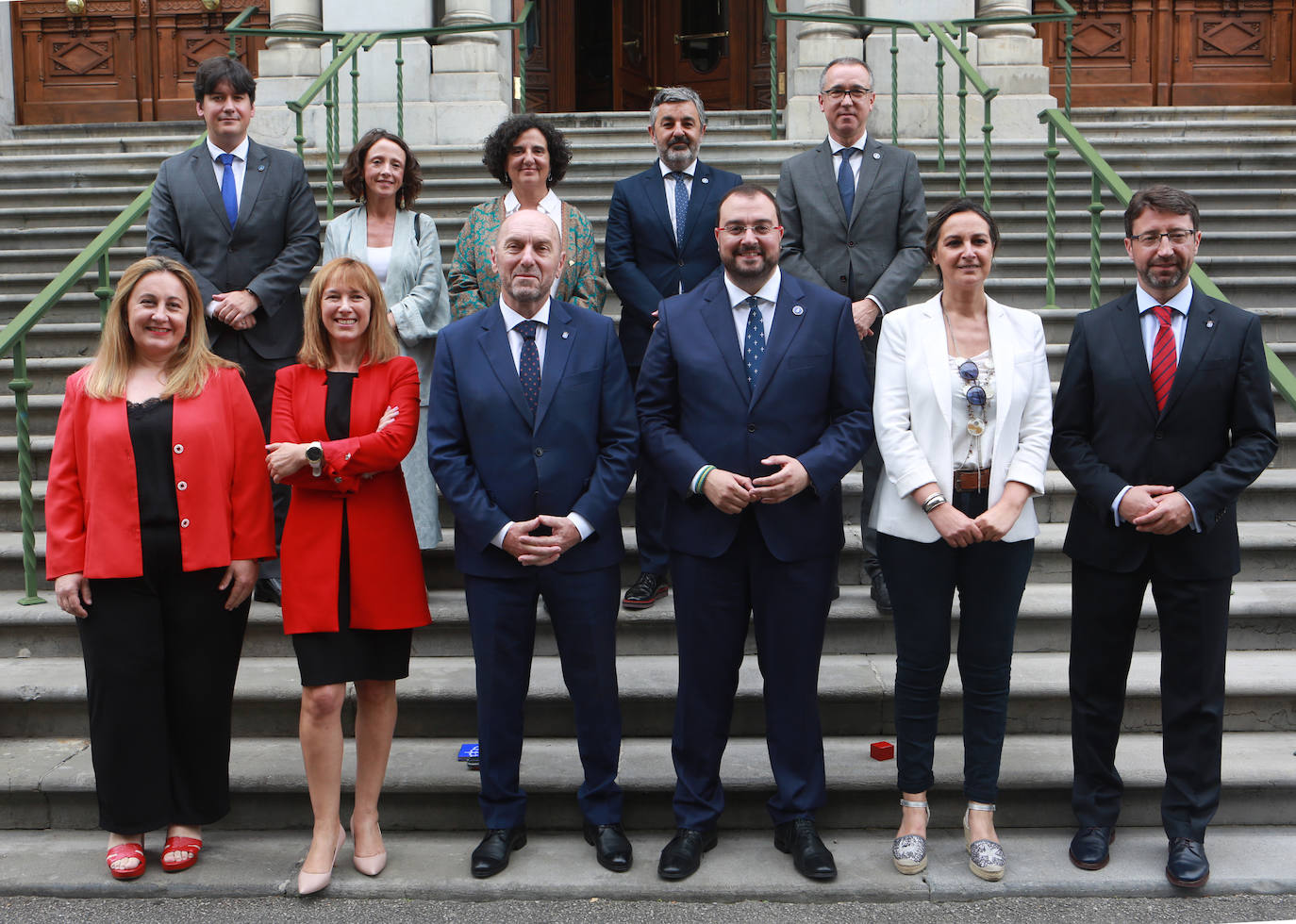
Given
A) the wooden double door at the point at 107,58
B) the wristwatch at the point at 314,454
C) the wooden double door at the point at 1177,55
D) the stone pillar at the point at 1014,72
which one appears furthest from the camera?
the wooden double door at the point at 107,58

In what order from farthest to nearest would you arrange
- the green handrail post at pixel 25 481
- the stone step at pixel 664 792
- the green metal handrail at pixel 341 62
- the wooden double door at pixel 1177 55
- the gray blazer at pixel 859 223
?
1. the wooden double door at pixel 1177 55
2. the green metal handrail at pixel 341 62
3. the green handrail post at pixel 25 481
4. the gray blazer at pixel 859 223
5. the stone step at pixel 664 792

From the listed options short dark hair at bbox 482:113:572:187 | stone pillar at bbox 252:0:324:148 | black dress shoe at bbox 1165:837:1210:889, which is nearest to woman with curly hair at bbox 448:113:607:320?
short dark hair at bbox 482:113:572:187

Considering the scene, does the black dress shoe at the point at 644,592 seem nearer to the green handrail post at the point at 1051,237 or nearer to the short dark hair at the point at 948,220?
the short dark hair at the point at 948,220

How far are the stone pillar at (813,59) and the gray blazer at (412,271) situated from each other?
5.45 metres

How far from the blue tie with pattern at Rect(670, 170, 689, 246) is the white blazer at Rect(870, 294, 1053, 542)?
3.98 feet

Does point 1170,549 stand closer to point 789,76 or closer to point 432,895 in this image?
point 432,895

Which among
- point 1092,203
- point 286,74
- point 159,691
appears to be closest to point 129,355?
point 159,691

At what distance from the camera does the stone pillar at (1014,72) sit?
9227mm

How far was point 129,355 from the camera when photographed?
358cm

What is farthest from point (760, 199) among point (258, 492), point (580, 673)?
point (258, 492)

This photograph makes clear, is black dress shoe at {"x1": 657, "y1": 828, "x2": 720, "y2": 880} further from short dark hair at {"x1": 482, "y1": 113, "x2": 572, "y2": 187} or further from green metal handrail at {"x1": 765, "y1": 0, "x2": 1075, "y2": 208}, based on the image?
green metal handrail at {"x1": 765, "y1": 0, "x2": 1075, "y2": 208}

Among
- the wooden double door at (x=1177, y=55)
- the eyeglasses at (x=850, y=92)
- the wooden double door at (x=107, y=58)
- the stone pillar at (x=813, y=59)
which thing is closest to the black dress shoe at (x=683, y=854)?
the eyeglasses at (x=850, y=92)

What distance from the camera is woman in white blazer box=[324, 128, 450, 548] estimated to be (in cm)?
446

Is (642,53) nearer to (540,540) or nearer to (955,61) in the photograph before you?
(955,61)
